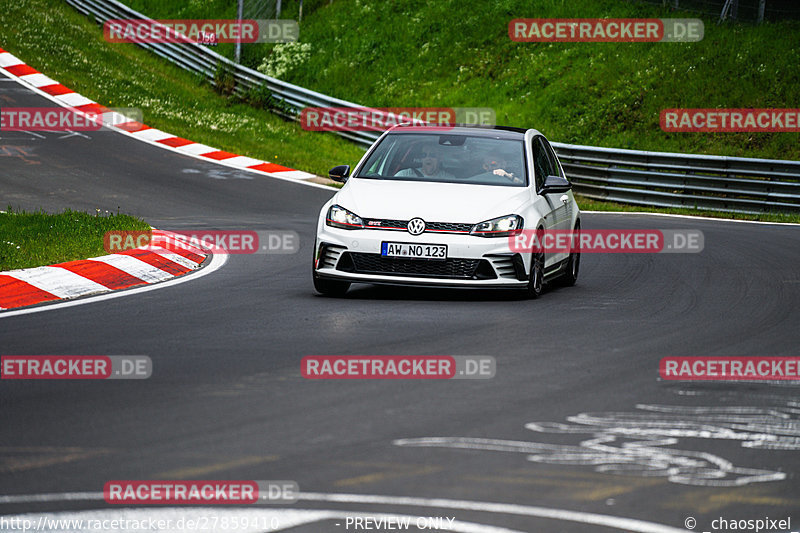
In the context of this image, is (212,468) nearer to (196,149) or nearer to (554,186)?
(554,186)

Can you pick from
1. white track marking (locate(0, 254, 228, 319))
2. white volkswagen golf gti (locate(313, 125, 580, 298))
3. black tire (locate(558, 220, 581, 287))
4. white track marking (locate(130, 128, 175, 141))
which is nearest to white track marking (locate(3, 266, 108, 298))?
white track marking (locate(0, 254, 228, 319))

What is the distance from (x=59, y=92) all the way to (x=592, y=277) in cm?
2055

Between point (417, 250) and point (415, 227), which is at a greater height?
point (415, 227)

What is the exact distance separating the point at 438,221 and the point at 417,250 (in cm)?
31

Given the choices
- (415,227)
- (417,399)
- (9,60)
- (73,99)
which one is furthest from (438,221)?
(9,60)

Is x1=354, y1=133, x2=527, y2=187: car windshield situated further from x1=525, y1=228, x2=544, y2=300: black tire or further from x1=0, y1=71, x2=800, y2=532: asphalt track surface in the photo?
x1=0, y1=71, x2=800, y2=532: asphalt track surface

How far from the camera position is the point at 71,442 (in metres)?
5.69

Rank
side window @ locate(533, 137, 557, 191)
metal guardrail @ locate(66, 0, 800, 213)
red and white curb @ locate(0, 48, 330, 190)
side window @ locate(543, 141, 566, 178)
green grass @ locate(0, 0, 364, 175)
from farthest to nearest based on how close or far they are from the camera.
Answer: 1. green grass @ locate(0, 0, 364, 175)
2. red and white curb @ locate(0, 48, 330, 190)
3. metal guardrail @ locate(66, 0, 800, 213)
4. side window @ locate(543, 141, 566, 178)
5. side window @ locate(533, 137, 557, 191)

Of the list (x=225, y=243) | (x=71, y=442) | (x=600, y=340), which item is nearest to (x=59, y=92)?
(x=225, y=243)

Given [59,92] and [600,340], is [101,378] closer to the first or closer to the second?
[600,340]

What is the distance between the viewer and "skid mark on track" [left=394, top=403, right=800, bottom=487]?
17.6 feet

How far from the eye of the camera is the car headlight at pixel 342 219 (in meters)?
10.8

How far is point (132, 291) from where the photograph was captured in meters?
10.9

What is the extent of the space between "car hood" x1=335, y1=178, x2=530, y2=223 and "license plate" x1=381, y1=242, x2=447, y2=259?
0.75 feet
